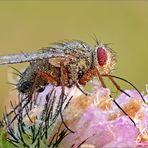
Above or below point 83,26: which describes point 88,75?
below

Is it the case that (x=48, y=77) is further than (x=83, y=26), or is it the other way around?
(x=83, y=26)

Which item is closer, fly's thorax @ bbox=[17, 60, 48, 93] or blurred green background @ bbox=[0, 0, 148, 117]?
fly's thorax @ bbox=[17, 60, 48, 93]

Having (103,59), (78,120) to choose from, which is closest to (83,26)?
(103,59)

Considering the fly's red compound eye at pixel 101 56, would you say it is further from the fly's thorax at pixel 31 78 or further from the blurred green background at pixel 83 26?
the blurred green background at pixel 83 26

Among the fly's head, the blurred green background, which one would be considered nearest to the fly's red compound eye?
the fly's head

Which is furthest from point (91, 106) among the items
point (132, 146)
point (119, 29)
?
point (119, 29)

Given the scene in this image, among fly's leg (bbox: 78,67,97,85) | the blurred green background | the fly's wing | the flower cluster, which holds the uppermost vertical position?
the blurred green background

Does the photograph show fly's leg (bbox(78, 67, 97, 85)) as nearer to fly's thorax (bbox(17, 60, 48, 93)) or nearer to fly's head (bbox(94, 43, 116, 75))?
fly's head (bbox(94, 43, 116, 75))

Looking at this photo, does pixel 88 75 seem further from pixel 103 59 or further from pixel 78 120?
pixel 78 120

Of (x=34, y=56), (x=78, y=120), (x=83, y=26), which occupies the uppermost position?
(x=83, y=26)
